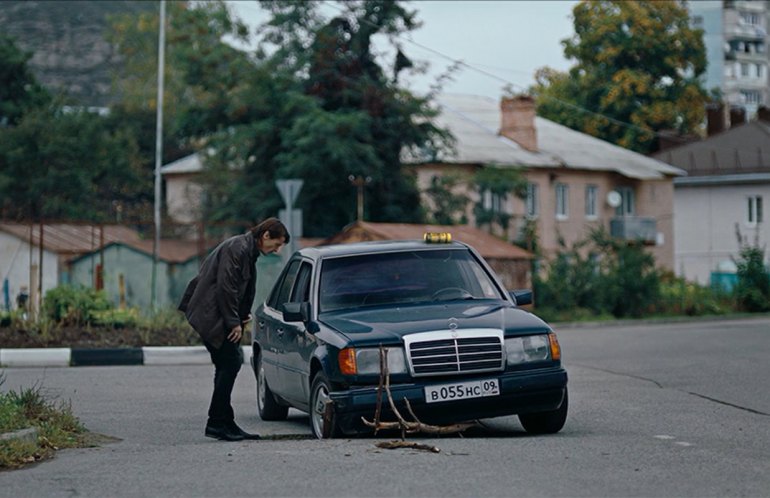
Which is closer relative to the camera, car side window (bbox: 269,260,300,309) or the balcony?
car side window (bbox: 269,260,300,309)

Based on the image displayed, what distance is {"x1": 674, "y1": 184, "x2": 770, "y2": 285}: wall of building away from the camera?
64750 millimetres

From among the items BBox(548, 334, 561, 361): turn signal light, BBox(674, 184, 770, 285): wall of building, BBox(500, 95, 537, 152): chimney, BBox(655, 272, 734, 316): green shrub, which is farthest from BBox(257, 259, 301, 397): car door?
BBox(674, 184, 770, 285): wall of building

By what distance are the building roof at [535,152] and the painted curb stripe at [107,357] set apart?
97.1 ft

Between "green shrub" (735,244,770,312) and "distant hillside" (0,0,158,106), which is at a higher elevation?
"distant hillside" (0,0,158,106)

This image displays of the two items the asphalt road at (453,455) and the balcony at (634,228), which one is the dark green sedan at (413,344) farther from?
the balcony at (634,228)

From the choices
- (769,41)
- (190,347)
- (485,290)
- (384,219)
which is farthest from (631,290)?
(769,41)

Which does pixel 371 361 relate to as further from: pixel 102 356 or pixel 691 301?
pixel 691 301

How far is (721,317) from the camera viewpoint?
124 ft

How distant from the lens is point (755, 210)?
6444 centimetres

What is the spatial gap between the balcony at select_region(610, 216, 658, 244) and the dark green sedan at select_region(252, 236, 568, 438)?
48.3 meters

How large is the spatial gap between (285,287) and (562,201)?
1812 inches

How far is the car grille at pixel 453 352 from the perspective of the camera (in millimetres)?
9656

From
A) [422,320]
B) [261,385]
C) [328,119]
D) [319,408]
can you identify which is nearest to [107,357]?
[261,385]

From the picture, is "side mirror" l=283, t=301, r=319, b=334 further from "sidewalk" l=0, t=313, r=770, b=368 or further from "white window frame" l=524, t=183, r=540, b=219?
"white window frame" l=524, t=183, r=540, b=219
